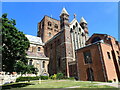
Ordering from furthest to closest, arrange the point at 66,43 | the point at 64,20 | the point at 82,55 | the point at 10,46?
the point at 64,20, the point at 66,43, the point at 82,55, the point at 10,46

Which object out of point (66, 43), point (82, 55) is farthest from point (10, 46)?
point (66, 43)

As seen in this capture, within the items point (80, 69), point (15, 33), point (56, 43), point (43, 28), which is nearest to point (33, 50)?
point (56, 43)

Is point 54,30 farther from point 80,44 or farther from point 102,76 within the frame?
point 102,76

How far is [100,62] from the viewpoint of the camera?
68.4ft

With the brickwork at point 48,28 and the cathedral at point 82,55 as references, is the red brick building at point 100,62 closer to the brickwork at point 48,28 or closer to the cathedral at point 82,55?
the cathedral at point 82,55

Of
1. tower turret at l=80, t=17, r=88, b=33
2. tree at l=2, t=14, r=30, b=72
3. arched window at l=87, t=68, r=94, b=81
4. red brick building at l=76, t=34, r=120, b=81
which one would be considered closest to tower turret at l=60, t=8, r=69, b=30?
tower turret at l=80, t=17, r=88, b=33

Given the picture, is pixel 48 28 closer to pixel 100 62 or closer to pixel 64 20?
pixel 64 20

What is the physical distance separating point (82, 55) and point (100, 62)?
5322 millimetres

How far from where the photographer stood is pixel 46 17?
181 ft

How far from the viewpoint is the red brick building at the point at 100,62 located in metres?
20.4

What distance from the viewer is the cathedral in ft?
69.4

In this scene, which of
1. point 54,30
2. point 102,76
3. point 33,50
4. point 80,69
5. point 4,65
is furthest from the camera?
point 54,30

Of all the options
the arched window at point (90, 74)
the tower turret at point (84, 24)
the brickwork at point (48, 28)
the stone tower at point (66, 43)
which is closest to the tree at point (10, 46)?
the arched window at point (90, 74)

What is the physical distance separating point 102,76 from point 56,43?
2222 centimetres
